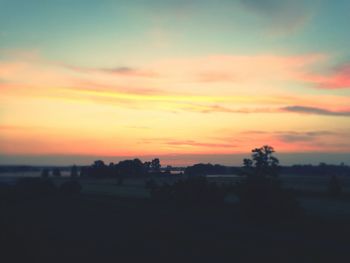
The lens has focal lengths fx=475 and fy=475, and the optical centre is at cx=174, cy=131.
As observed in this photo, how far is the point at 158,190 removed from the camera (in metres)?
85.0

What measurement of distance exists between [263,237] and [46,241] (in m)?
19.5

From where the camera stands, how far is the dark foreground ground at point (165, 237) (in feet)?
114

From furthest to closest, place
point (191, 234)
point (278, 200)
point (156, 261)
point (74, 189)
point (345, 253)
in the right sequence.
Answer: point (74, 189) → point (278, 200) → point (191, 234) → point (345, 253) → point (156, 261)

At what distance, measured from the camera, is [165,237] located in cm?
4378

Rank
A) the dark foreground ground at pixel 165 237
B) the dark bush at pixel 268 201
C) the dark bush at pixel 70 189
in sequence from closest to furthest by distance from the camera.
A: the dark foreground ground at pixel 165 237
the dark bush at pixel 268 201
the dark bush at pixel 70 189

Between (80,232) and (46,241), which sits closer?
(46,241)

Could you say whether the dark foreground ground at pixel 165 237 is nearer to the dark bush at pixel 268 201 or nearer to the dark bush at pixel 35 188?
the dark bush at pixel 268 201

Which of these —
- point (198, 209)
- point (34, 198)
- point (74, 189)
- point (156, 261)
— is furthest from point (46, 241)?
point (74, 189)

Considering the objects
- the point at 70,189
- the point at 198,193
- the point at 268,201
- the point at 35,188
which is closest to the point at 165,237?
the point at 268,201

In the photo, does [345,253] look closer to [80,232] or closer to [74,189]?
[80,232]

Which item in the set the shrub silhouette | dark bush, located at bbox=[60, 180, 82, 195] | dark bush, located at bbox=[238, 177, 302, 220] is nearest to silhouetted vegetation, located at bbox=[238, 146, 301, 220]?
dark bush, located at bbox=[238, 177, 302, 220]

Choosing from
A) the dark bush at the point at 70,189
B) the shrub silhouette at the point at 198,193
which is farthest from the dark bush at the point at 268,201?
the dark bush at the point at 70,189

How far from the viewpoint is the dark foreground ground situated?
34.8 m

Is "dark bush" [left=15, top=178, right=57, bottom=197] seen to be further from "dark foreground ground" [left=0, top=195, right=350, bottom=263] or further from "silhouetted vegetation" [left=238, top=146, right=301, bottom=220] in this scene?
"silhouetted vegetation" [left=238, top=146, right=301, bottom=220]
